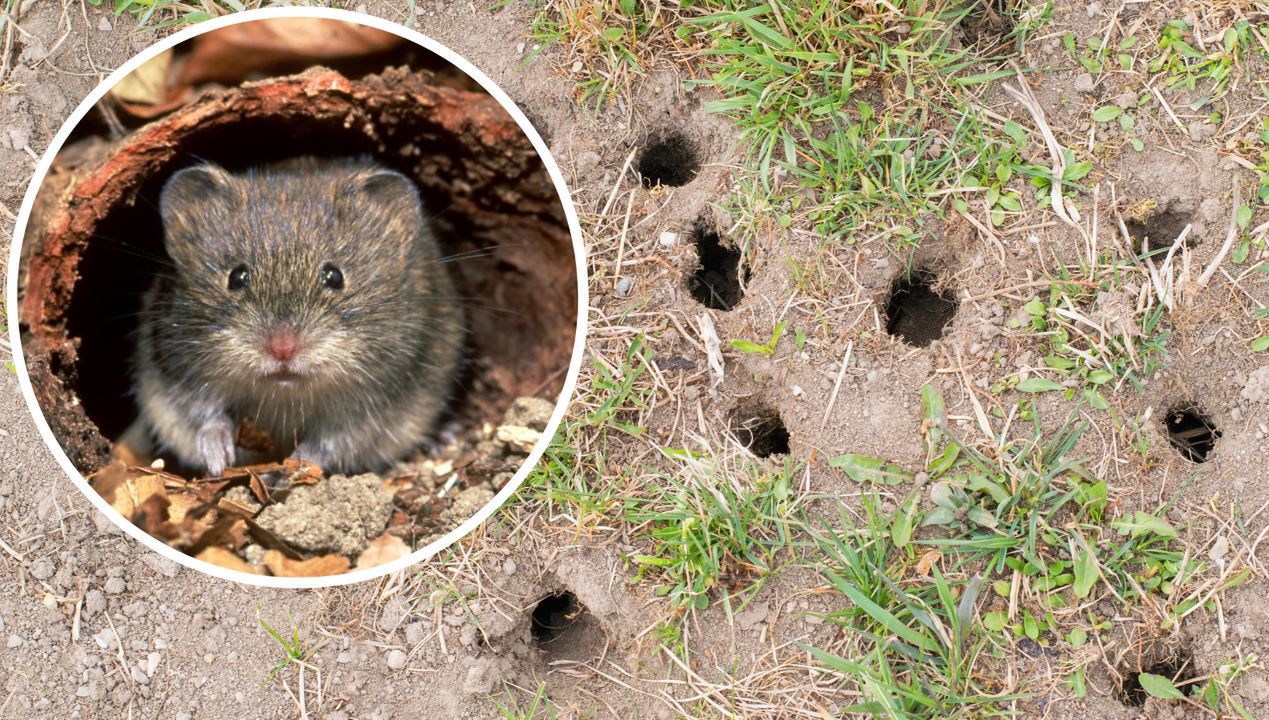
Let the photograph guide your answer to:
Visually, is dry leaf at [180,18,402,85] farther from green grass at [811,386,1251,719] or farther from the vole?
green grass at [811,386,1251,719]

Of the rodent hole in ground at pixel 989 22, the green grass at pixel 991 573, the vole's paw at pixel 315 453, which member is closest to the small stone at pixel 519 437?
the vole's paw at pixel 315 453

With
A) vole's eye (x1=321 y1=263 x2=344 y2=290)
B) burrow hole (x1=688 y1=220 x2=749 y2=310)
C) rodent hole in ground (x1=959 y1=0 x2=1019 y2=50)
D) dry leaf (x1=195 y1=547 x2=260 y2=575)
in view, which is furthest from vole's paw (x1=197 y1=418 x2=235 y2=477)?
rodent hole in ground (x1=959 y1=0 x2=1019 y2=50)

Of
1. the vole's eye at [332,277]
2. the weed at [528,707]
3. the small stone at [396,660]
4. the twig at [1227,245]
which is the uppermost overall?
the vole's eye at [332,277]

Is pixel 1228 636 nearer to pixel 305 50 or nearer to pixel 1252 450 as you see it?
pixel 1252 450

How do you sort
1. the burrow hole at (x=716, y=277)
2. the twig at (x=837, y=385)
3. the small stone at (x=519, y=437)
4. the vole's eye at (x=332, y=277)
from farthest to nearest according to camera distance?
1. the small stone at (x=519, y=437)
2. the burrow hole at (x=716, y=277)
3. the vole's eye at (x=332, y=277)
4. the twig at (x=837, y=385)

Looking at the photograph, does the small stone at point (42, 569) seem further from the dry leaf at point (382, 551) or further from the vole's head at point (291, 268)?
the dry leaf at point (382, 551)

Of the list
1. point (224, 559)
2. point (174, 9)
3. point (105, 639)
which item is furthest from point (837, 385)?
point (174, 9)
